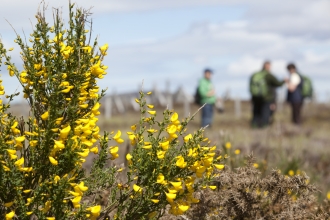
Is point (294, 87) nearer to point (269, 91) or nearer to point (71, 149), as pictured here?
point (269, 91)

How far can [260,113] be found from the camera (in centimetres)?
1845

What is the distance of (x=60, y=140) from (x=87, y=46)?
1.99 ft

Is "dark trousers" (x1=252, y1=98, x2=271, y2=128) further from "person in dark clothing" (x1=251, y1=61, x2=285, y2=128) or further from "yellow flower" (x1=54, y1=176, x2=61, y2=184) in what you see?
"yellow flower" (x1=54, y1=176, x2=61, y2=184)

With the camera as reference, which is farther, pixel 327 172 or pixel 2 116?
pixel 327 172

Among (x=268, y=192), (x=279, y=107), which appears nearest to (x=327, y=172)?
(x=268, y=192)

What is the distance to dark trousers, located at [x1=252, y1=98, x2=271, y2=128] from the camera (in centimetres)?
1806

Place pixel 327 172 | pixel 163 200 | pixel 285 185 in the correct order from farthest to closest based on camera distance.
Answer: pixel 327 172, pixel 285 185, pixel 163 200

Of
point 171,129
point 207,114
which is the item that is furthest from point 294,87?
point 171,129

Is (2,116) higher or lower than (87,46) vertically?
lower

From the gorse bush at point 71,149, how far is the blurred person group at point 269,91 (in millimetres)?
13493

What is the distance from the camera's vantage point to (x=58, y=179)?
3.75 meters

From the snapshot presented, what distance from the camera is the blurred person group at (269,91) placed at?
1758cm

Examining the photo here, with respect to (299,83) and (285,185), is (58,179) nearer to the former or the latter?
(285,185)

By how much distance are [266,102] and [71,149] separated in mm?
14485
